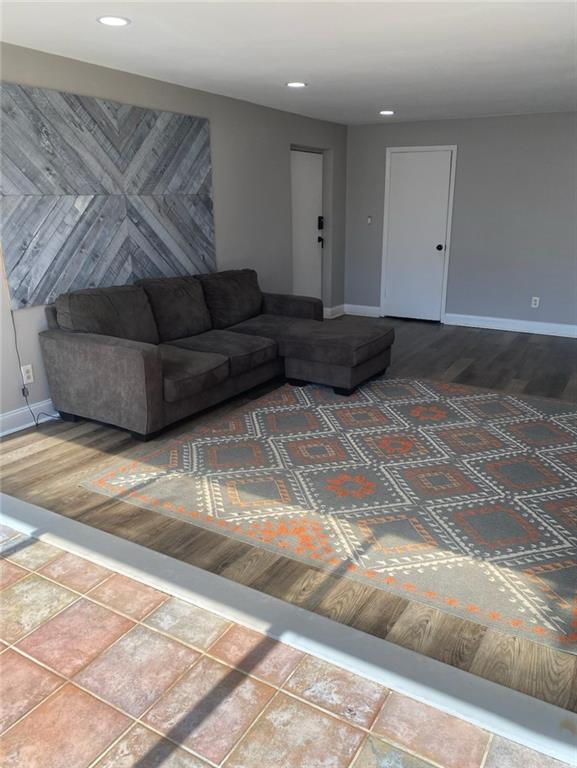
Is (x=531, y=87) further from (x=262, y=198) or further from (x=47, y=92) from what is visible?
(x=47, y=92)

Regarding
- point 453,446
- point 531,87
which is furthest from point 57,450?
point 531,87

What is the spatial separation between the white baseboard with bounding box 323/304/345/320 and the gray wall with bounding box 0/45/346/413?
9 cm

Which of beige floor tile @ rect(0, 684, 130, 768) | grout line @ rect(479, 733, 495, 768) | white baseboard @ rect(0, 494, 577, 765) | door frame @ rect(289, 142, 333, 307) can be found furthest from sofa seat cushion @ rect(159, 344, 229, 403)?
door frame @ rect(289, 142, 333, 307)

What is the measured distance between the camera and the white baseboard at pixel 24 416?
3.68 metres

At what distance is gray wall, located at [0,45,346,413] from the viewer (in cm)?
363

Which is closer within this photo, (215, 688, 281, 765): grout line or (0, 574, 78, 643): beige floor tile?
(215, 688, 281, 765): grout line

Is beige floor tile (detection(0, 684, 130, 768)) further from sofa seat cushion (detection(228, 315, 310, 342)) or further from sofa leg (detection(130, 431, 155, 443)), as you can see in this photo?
sofa seat cushion (detection(228, 315, 310, 342))

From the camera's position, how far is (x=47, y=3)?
2.56 m

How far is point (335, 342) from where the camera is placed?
4.31m

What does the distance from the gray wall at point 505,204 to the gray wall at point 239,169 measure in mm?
703

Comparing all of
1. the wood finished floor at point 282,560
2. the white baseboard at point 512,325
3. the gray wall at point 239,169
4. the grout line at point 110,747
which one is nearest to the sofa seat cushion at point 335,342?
the wood finished floor at point 282,560

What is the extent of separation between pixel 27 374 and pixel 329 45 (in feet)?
8.97

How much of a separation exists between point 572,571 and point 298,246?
16.1ft

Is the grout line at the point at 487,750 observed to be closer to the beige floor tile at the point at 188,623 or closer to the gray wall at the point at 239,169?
the beige floor tile at the point at 188,623
